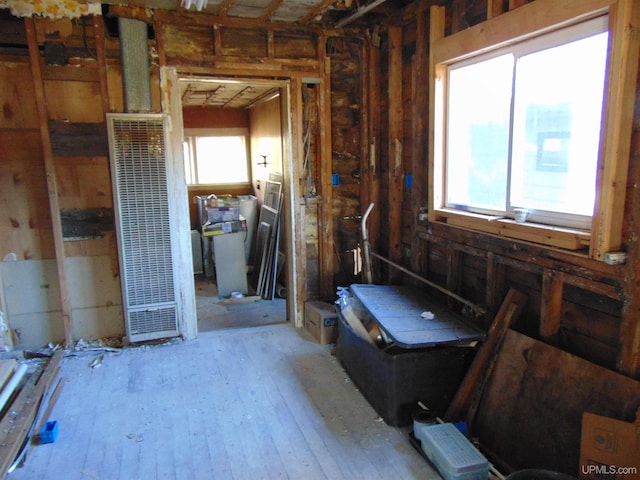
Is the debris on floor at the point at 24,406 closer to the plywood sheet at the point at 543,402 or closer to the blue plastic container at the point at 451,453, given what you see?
the blue plastic container at the point at 451,453

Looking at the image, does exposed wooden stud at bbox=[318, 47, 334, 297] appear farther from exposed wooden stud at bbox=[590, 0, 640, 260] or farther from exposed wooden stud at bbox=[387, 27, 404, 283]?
exposed wooden stud at bbox=[590, 0, 640, 260]

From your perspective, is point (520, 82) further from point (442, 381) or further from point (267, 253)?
point (267, 253)

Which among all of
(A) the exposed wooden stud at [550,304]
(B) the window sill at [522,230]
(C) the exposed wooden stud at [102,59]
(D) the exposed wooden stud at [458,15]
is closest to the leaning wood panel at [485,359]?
(A) the exposed wooden stud at [550,304]

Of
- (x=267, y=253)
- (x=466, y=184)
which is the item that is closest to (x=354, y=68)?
(x=466, y=184)

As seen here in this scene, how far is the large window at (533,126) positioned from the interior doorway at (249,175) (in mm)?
1626

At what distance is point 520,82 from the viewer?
2.46 meters

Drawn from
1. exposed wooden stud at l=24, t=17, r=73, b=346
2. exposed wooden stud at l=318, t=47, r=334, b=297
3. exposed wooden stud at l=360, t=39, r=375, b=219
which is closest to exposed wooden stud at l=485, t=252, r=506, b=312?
exposed wooden stud at l=360, t=39, r=375, b=219

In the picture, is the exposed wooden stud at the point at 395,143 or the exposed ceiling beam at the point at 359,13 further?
the exposed wooden stud at the point at 395,143

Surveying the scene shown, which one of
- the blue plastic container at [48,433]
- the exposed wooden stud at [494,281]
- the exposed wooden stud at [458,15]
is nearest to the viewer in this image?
the blue plastic container at [48,433]

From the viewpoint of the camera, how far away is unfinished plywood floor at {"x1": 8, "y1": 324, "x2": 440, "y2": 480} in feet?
7.58

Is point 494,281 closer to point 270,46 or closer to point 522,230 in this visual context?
point 522,230

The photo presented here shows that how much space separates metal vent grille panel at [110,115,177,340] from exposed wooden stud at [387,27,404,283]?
1819mm

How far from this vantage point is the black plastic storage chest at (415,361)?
2.58m

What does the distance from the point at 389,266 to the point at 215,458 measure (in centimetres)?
221
